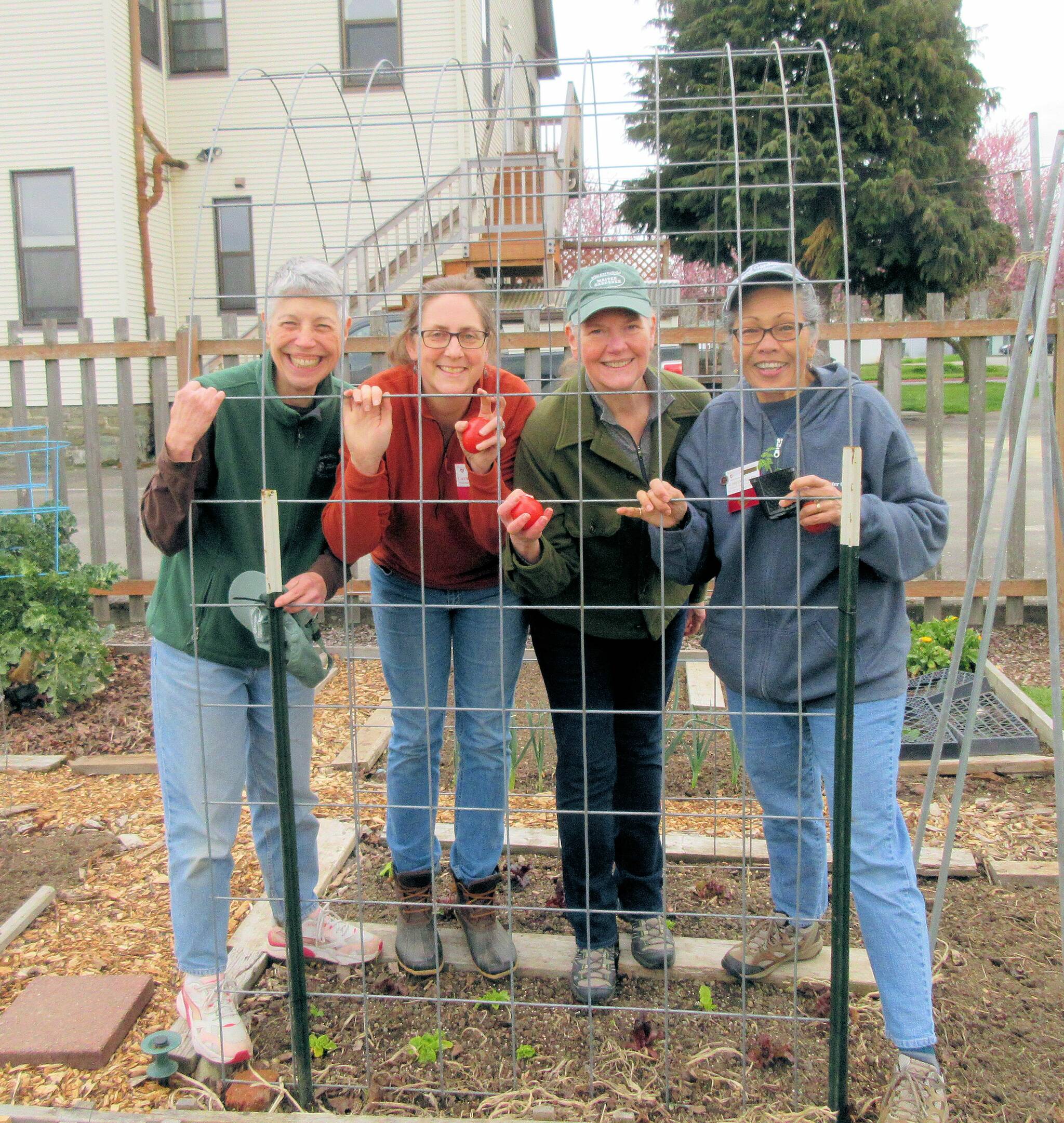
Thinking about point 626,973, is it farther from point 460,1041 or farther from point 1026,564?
point 1026,564

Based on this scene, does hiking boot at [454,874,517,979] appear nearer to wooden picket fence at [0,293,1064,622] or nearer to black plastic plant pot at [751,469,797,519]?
black plastic plant pot at [751,469,797,519]

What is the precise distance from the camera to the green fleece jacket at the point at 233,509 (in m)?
2.19

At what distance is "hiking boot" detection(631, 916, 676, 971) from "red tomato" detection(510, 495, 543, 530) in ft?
3.83

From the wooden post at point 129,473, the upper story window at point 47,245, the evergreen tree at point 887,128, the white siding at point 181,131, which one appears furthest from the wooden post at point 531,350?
the evergreen tree at point 887,128

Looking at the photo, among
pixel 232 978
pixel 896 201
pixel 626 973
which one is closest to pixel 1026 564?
pixel 626 973

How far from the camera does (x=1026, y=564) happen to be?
7.15 metres

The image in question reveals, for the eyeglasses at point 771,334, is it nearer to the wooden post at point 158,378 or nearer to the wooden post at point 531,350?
the wooden post at point 531,350

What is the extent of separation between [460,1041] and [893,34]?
696 inches

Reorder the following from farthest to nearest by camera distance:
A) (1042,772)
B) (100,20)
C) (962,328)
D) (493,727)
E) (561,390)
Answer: (100,20)
(962,328)
(1042,772)
(493,727)
(561,390)

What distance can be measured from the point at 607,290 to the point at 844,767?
1.10m

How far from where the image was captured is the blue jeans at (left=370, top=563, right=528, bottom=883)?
8.29ft

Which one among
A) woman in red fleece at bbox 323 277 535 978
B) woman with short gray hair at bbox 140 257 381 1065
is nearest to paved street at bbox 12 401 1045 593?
woman in red fleece at bbox 323 277 535 978

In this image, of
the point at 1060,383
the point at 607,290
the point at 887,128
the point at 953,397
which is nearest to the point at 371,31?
the point at 887,128

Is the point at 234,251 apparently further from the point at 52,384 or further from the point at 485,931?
the point at 485,931
